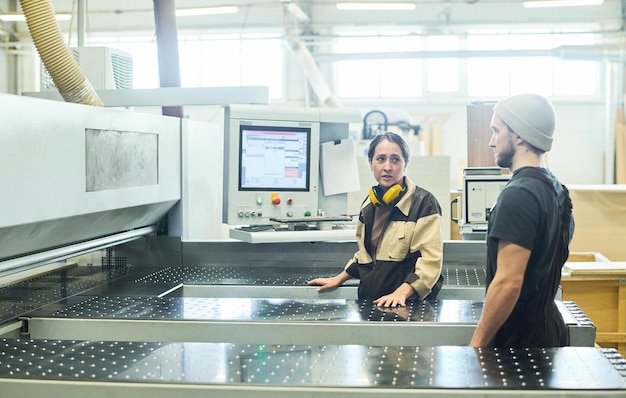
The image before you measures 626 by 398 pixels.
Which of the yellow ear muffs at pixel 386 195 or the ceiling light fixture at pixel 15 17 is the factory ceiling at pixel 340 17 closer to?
the ceiling light fixture at pixel 15 17

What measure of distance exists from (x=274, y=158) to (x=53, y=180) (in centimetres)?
134

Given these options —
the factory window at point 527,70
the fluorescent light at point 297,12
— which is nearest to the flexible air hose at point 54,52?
the fluorescent light at point 297,12

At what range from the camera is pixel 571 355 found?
69.7 inches

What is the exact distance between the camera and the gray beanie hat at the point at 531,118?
195 centimetres

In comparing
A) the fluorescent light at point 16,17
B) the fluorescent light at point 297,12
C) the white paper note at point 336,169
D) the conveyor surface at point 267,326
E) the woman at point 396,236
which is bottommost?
the conveyor surface at point 267,326

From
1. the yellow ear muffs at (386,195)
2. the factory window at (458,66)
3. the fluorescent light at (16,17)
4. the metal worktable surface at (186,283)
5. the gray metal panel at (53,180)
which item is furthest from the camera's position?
the factory window at (458,66)

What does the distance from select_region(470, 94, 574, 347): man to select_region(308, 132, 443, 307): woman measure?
0.47 metres

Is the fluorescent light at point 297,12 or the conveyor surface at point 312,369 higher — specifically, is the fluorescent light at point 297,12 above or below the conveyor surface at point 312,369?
→ above

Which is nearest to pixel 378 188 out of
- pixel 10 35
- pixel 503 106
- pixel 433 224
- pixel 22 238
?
pixel 433 224

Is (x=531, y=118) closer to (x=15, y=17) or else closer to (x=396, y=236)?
(x=396, y=236)

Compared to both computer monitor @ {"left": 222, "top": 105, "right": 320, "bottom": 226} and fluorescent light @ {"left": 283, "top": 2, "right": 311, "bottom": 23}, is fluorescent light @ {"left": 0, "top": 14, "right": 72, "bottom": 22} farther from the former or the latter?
computer monitor @ {"left": 222, "top": 105, "right": 320, "bottom": 226}

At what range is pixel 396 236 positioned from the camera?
99.5 inches

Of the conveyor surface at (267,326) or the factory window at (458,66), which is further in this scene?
the factory window at (458,66)

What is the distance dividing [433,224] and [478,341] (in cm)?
64
